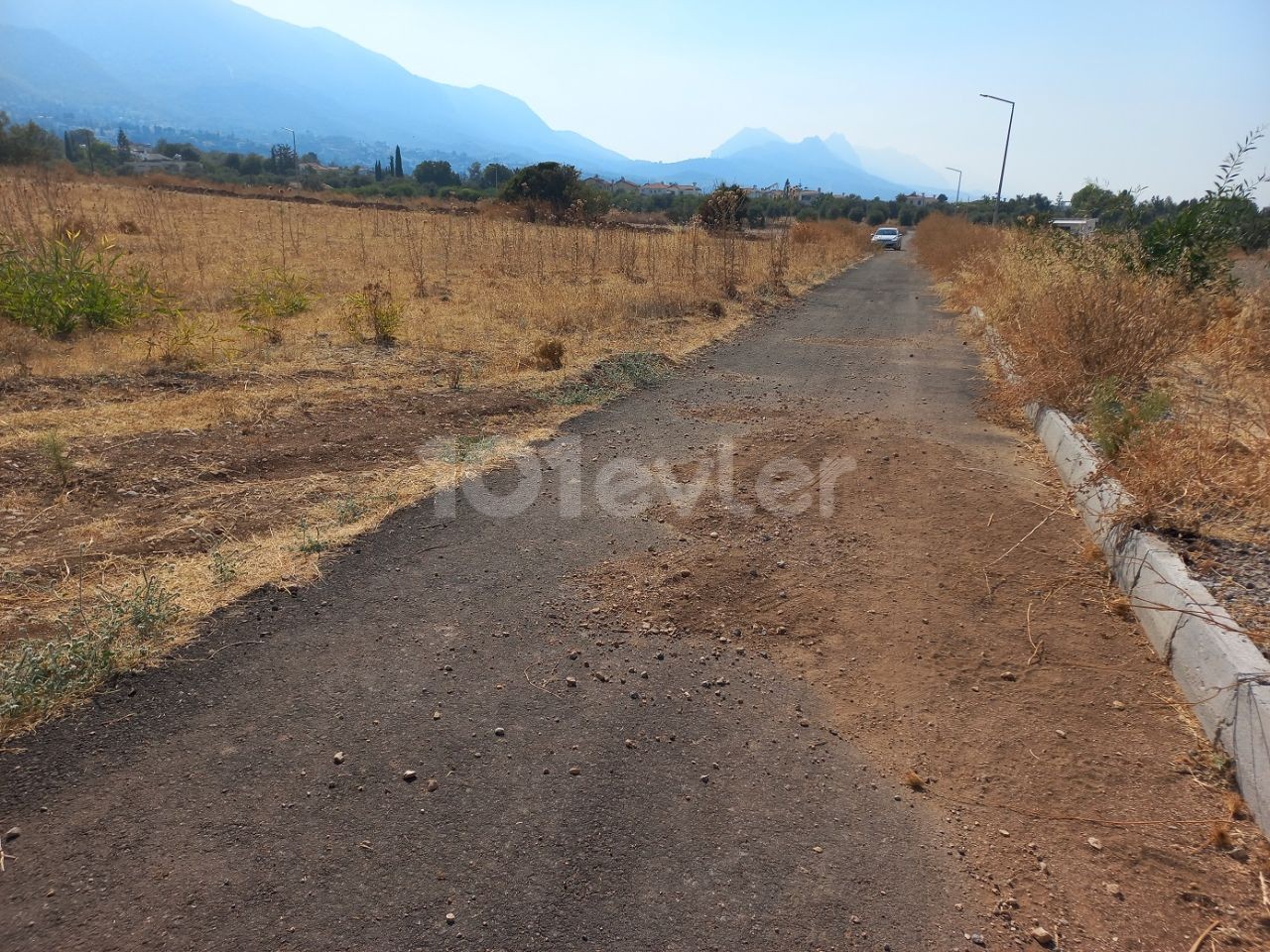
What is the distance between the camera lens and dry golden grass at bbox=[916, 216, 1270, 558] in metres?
4.22

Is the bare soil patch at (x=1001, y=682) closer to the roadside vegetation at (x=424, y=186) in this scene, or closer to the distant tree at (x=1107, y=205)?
the distant tree at (x=1107, y=205)

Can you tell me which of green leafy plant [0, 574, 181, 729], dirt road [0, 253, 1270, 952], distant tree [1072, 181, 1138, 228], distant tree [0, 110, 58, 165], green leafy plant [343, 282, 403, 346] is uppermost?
distant tree [0, 110, 58, 165]

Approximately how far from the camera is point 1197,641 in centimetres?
321

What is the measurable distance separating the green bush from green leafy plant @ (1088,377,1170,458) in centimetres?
991

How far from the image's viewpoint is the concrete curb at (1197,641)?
8.70 feet

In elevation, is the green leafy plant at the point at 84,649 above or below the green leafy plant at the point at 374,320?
below

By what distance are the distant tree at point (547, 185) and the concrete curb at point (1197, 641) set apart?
1318 inches

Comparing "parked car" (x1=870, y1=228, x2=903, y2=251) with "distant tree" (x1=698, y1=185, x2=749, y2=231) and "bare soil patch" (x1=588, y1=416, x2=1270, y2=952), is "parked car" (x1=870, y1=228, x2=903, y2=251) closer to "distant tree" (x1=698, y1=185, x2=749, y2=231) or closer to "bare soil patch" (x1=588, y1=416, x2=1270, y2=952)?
"distant tree" (x1=698, y1=185, x2=749, y2=231)

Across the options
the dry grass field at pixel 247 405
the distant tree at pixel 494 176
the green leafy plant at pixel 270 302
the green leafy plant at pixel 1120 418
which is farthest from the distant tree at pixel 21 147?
the green leafy plant at pixel 1120 418

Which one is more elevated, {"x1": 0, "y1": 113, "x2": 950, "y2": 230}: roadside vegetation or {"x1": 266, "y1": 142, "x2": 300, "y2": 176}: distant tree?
{"x1": 266, "y1": 142, "x2": 300, "y2": 176}: distant tree

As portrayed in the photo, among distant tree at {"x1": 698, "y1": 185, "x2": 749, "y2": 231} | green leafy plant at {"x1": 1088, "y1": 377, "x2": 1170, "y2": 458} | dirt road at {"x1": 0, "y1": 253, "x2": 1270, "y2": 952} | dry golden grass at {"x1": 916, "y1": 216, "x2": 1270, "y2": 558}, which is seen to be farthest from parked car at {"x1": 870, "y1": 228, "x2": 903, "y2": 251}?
dirt road at {"x1": 0, "y1": 253, "x2": 1270, "y2": 952}

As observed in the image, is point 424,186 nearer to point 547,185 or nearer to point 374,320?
point 547,185

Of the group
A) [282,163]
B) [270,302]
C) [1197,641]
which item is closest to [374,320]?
[270,302]

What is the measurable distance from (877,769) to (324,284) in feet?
44.9
